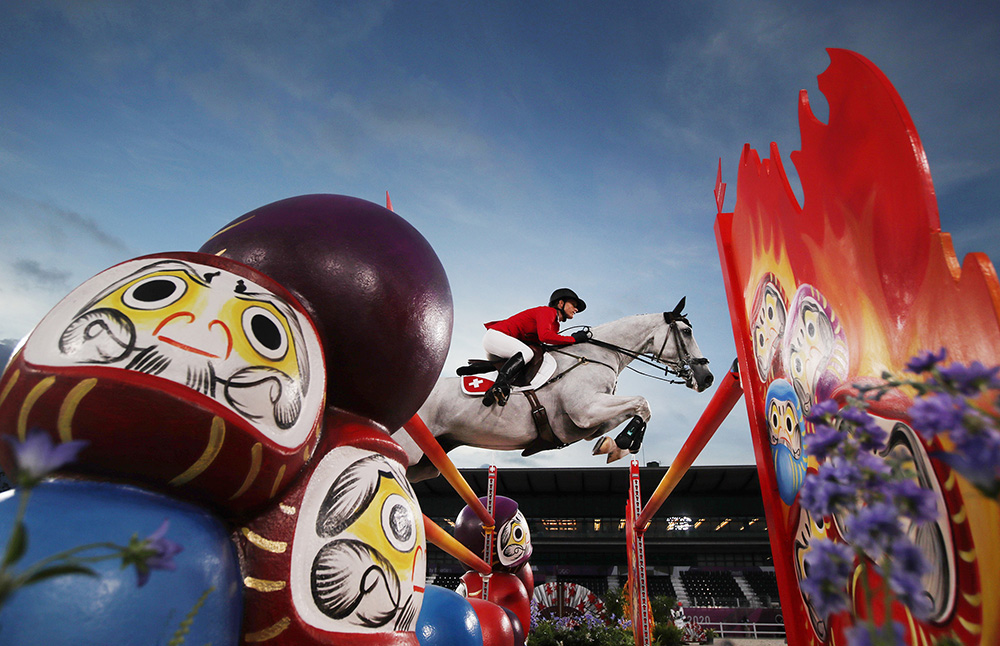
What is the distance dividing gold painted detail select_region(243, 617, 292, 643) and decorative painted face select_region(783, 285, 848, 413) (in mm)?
1304

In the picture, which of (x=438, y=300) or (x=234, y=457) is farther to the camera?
(x=438, y=300)

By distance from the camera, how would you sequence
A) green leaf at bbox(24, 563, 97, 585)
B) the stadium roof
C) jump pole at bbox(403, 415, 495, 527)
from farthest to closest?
the stadium roof, jump pole at bbox(403, 415, 495, 527), green leaf at bbox(24, 563, 97, 585)

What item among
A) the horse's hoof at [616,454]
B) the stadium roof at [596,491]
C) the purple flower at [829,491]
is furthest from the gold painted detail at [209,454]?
the stadium roof at [596,491]

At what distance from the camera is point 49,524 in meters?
0.87

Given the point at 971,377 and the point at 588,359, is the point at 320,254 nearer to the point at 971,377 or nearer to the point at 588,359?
the point at 971,377

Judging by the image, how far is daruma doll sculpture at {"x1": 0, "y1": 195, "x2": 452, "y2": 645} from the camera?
3.14 ft

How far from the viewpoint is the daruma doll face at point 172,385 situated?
0.95 meters

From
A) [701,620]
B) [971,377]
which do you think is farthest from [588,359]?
[701,620]

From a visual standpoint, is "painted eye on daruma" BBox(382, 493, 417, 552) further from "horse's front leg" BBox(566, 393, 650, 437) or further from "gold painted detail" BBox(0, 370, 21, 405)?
"horse's front leg" BBox(566, 393, 650, 437)

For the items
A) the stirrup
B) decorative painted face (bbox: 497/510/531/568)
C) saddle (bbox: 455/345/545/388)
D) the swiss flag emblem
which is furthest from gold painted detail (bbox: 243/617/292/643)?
decorative painted face (bbox: 497/510/531/568)

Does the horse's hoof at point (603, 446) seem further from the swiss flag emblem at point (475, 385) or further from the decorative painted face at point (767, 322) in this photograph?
the decorative painted face at point (767, 322)

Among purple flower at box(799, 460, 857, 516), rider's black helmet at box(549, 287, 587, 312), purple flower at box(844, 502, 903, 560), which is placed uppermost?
rider's black helmet at box(549, 287, 587, 312)

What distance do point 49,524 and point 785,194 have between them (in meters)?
1.92

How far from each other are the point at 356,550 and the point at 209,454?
37 cm
